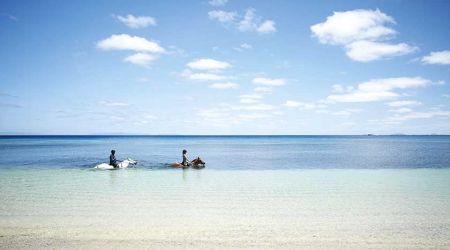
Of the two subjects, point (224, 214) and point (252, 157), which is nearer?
point (224, 214)

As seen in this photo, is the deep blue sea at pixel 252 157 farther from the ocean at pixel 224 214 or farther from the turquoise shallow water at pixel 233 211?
the ocean at pixel 224 214

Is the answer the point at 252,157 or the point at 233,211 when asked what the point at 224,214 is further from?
the point at 252,157

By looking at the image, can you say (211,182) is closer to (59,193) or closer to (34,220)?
(59,193)

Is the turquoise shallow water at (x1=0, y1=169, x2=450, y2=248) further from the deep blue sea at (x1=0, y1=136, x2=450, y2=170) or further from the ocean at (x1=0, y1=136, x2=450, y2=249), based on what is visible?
the deep blue sea at (x1=0, y1=136, x2=450, y2=170)

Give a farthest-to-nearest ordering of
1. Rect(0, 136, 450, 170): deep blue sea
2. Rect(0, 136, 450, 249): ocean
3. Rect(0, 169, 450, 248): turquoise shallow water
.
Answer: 1. Rect(0, 136, 450, 170): deep blue sea
2. Rect(0, 169, 450, 248): turquoise shallow water
3. Rect(0, 136, 450, 249): ocean

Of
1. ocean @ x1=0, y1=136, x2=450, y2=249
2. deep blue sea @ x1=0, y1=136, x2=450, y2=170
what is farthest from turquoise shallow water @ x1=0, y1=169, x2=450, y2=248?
deep blue sea @ x1=0, y1=136, x2=450, y2=170

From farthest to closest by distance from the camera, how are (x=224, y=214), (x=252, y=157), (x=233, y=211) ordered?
1. (x=252, y=157)
2. (x=233, y=211)
3. (x=224, y=214)

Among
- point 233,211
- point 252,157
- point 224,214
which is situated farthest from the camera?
point 252,157

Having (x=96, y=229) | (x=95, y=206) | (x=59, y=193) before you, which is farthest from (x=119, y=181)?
(x=96, y=229)

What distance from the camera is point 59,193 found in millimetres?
16594

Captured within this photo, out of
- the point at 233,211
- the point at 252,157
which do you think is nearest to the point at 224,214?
the point at 233,211

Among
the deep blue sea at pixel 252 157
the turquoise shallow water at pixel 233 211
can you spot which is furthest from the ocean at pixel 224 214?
the deep blue sea at pixel 252 157

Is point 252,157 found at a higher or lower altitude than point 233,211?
lower

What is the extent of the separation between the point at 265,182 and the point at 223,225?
412 inches
